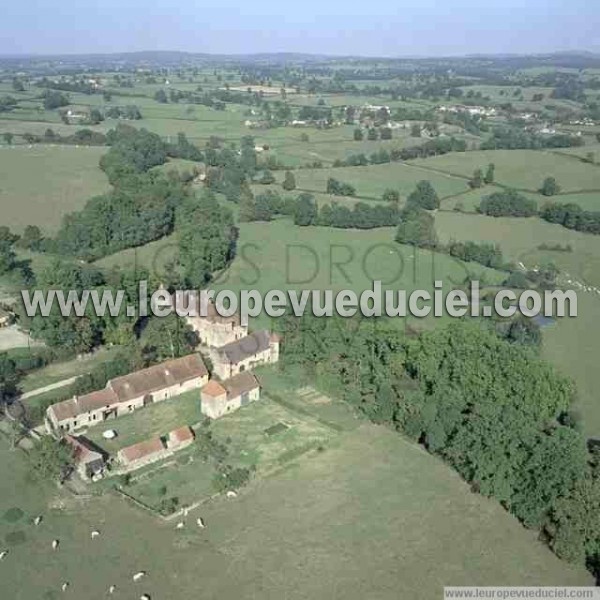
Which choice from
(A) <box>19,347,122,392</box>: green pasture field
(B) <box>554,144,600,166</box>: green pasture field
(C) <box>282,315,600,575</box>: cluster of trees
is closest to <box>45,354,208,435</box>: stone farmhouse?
(A) <box>19,347,122,392</box>: green pasture field

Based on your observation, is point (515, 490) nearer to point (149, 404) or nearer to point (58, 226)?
point (149, 404)

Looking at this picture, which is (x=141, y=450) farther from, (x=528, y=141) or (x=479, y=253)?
(x=528, y=141)

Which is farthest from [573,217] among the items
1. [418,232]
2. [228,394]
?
[228,394]

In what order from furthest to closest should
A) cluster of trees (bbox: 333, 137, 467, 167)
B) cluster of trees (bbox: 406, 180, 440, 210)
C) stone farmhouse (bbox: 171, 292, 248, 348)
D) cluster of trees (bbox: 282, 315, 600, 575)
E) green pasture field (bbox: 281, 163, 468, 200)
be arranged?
cluster of trees (bbox: 333, 137, 467, 167)
green pasture field (bbox: 281, 163, 468, 200)
cluster of trees (bbox: 406, 180, 440, 210)
stone farmhouse (bbox: 171, 292, 248, 348)
cluster of trees (bbox: 282, 315, 600, 575)

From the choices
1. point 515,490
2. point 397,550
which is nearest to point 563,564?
point 515,490

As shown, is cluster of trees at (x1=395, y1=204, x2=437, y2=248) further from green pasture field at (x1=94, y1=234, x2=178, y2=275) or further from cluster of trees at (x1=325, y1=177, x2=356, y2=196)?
green pasture field at (x1=94, y1=234, x2=178, y2=275)

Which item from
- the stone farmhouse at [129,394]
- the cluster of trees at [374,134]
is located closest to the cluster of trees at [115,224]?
the stone farmhouse at [129,394]

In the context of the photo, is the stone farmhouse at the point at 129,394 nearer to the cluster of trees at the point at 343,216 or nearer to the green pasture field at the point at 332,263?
the green pasture field at the point at 332,263
